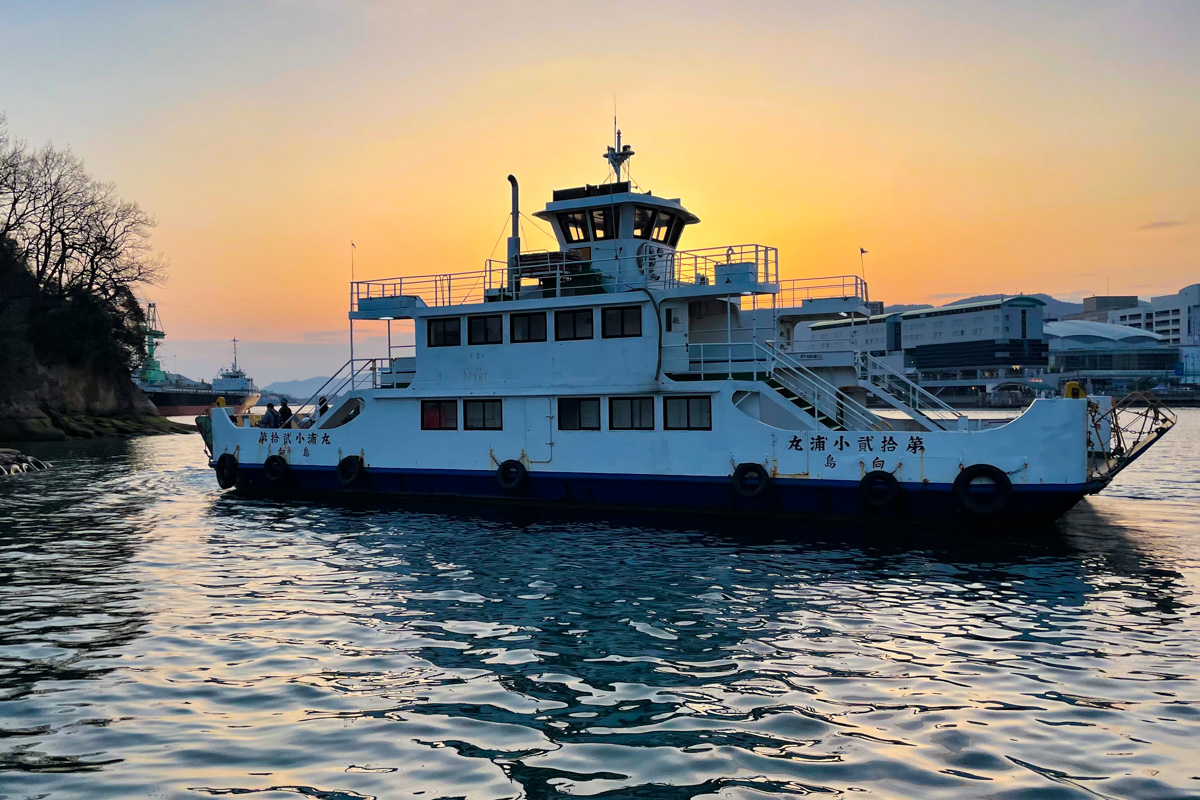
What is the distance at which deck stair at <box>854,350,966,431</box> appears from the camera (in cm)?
1841

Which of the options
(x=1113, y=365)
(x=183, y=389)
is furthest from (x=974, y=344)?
(x=183, y=389)

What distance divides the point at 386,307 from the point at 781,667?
17.0 metres

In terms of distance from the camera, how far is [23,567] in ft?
46.9

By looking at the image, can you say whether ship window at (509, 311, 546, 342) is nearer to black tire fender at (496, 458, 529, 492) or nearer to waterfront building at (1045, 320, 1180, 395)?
black tire fender at (496, 458, 529, 492)

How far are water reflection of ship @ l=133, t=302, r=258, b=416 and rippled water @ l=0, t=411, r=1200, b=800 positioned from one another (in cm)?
7832

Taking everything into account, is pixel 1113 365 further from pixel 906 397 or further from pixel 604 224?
pixel 604 224

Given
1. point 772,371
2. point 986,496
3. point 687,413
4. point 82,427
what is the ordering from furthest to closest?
point 82,427 < point 687,413 < point 772,371 < point 986,496

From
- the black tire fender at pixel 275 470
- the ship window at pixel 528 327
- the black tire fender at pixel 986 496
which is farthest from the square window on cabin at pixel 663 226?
the black tire fender at pixel 275 470

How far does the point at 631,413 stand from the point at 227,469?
12250 millimetres

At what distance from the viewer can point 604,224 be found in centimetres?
2191

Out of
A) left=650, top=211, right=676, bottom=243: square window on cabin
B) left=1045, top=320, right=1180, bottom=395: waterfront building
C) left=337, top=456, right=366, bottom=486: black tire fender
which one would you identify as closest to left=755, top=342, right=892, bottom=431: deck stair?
left=650, top=211, right=676, bottom=243: square window on cabin

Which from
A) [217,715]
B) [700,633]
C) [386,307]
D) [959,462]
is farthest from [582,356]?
[217,715]

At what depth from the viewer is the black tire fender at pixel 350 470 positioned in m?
22.5

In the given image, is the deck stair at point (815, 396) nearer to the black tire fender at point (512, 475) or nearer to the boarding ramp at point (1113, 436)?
the boarding ramp at point (1113, 436)
